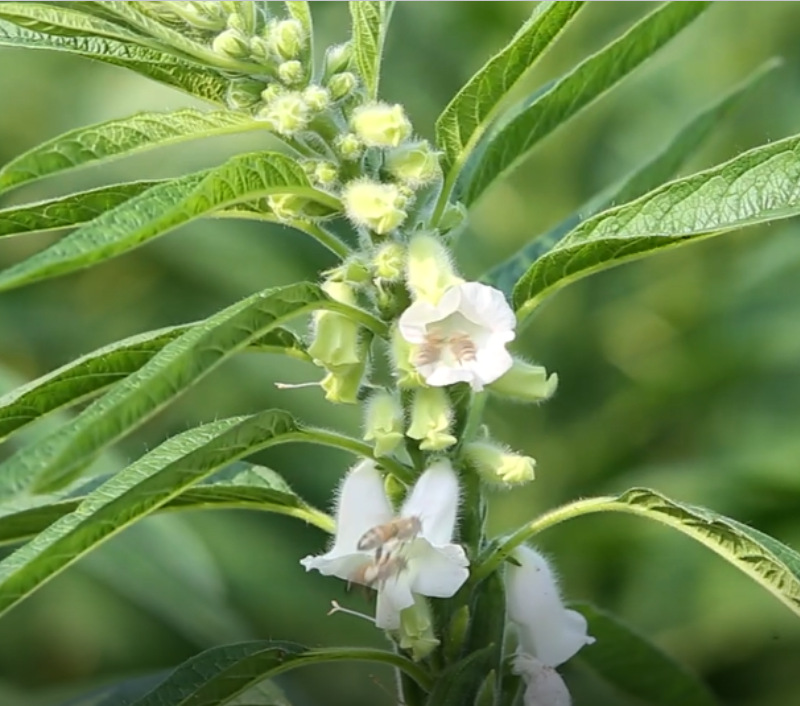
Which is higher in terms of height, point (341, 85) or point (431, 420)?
point (341, 85)

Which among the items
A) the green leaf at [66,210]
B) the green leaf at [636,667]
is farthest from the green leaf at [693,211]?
the green leaf at [636,667]

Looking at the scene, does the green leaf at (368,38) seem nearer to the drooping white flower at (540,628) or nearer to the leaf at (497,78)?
the leaf at (497,78)

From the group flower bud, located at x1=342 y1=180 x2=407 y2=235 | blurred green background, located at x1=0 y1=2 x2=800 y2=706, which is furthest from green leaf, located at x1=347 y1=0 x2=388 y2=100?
blurred green background, located at x1=0 y1=2 x2=800 y2=706

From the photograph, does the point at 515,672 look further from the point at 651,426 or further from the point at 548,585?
the point at 651,426

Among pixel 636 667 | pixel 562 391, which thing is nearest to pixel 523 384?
pixel 636 667

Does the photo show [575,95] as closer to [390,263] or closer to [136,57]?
[390,263]

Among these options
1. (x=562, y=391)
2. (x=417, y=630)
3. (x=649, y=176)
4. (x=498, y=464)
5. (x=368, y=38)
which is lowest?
(x=417, y=630)

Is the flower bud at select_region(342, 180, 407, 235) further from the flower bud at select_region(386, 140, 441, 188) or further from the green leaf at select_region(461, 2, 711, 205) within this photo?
the green leaf at select_region(461, 2, 711, 205)

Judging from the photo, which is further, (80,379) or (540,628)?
(540,628)
